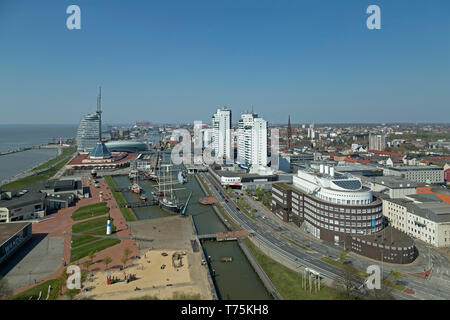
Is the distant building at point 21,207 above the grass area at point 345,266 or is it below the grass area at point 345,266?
above

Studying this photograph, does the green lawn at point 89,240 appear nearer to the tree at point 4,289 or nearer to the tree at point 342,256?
the tree at point 4,289

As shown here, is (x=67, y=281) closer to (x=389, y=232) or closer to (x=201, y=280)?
(x=201, y=280)

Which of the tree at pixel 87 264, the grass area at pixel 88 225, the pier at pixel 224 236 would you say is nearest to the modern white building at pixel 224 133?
the grass area at pixel 88 225

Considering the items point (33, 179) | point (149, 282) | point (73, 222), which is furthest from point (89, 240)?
point (33, 179)

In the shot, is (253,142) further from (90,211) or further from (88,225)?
(88,225)

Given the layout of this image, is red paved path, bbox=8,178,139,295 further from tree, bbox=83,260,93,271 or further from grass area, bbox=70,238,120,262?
grass area, bbox=70,238,120,262
